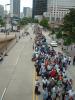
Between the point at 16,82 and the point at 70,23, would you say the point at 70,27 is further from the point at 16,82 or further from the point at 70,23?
the point at 16,82

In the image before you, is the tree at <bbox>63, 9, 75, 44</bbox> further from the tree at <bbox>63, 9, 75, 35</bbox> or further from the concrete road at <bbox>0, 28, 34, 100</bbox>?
the concrete road at <bbox>0, 28, 34, 100</bbox>

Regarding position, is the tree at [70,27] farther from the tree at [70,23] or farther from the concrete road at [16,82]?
the concrete road at [16,82]

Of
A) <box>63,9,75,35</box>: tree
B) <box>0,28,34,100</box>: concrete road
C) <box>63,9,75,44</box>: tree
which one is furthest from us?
<box>63,9,75,35</box>: tree

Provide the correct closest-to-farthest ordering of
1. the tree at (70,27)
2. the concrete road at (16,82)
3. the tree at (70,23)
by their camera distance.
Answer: the concrete road at (16,82), the tree at (70,27), the tree at (70,23)

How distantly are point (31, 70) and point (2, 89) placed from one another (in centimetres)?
991

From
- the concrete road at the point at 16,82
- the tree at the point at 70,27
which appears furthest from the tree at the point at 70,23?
the concrete road at the point at 16,82

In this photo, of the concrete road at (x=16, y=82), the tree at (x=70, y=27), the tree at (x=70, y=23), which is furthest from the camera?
the tree at (x=70, y=23)

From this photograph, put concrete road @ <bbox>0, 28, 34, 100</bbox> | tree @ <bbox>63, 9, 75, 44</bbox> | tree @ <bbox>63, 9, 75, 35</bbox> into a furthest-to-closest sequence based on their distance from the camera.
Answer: tree @ <bbox>63, 9, 75, 35</bbox>, tree @ <bbox>63, 9, 75, 44</bbox>, concrete road @ <bbox>0, 28, 34, 100</bbox>

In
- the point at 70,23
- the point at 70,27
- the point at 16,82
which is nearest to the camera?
the point at 16,82

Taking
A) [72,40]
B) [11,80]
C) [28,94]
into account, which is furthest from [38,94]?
[72,40]

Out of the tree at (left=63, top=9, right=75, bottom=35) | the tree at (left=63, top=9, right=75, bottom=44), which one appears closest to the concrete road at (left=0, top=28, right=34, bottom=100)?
the tree at (left=63, top=9, right=75, bottom=44)

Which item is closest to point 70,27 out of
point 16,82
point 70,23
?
point 70,23

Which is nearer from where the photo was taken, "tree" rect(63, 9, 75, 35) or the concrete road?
the concrete road

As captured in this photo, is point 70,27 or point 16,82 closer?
point 16,82
